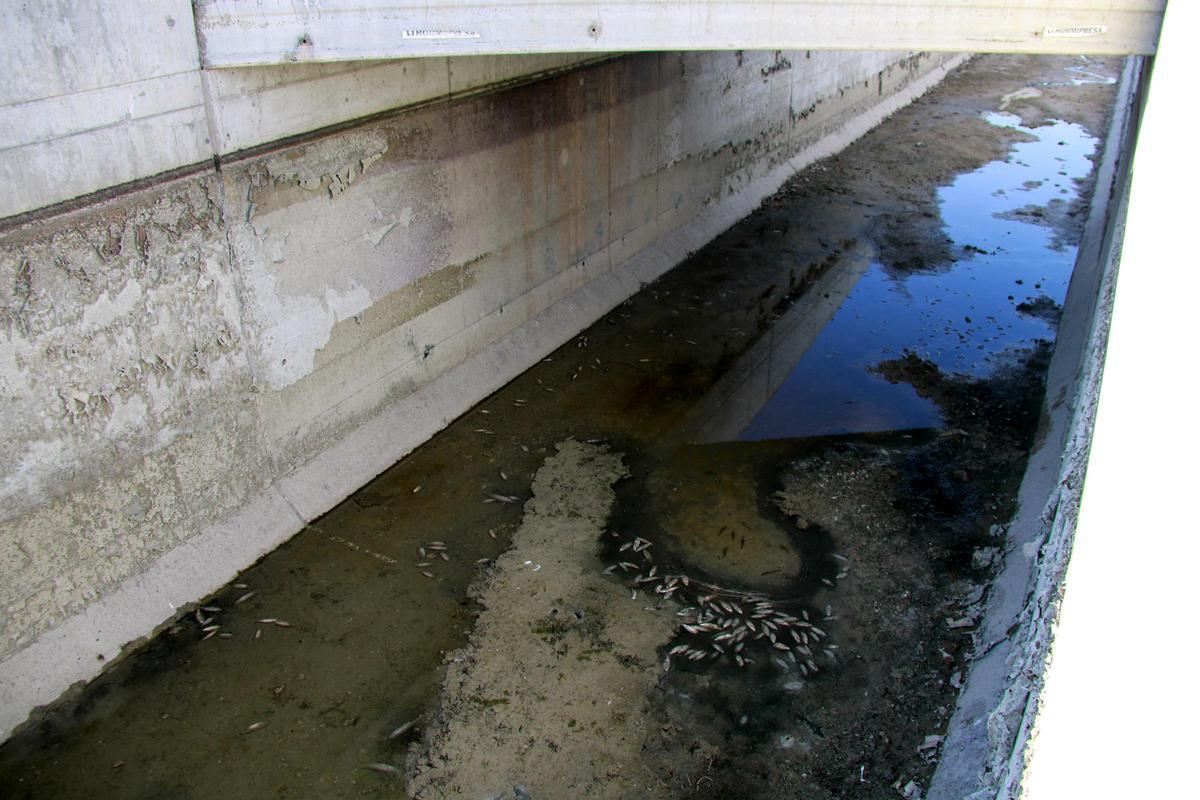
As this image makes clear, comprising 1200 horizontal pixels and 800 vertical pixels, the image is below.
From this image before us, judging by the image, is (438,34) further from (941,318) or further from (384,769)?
(941,318)

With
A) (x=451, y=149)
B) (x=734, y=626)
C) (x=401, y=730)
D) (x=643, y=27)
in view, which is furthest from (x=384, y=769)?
(x=451, y=149)

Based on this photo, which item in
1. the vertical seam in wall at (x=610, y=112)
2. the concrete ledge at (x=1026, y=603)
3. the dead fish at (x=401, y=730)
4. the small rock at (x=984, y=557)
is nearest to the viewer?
the concrete ledge at (x=1026, y=603)

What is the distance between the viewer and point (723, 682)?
848cm

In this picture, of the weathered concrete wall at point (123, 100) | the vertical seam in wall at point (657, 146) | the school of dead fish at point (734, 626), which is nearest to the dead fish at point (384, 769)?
the school of dead fish at point (734, 626)

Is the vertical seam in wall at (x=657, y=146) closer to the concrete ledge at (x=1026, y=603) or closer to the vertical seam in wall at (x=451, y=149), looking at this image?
the vertical seam in wall at (x=451, y=149)

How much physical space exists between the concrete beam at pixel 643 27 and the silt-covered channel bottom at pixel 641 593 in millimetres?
4971

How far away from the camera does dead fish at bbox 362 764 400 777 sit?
24.7 feet

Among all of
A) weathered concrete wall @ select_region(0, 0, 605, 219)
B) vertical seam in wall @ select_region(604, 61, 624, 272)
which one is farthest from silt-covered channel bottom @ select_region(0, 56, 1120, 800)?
weathered concrete wall @ select_region(0, 0, 605, 219)

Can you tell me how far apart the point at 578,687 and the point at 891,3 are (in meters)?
6.94

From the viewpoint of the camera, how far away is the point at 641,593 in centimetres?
958

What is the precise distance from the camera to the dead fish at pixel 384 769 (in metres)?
7.52

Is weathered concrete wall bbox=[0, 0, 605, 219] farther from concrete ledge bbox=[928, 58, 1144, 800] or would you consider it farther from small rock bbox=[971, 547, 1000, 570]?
small rock bbox=[971, 547, 1000, 570]

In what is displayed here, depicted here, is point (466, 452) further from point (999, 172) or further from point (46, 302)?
point (999, 172)

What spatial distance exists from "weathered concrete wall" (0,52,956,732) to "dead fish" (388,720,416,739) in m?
2.68
